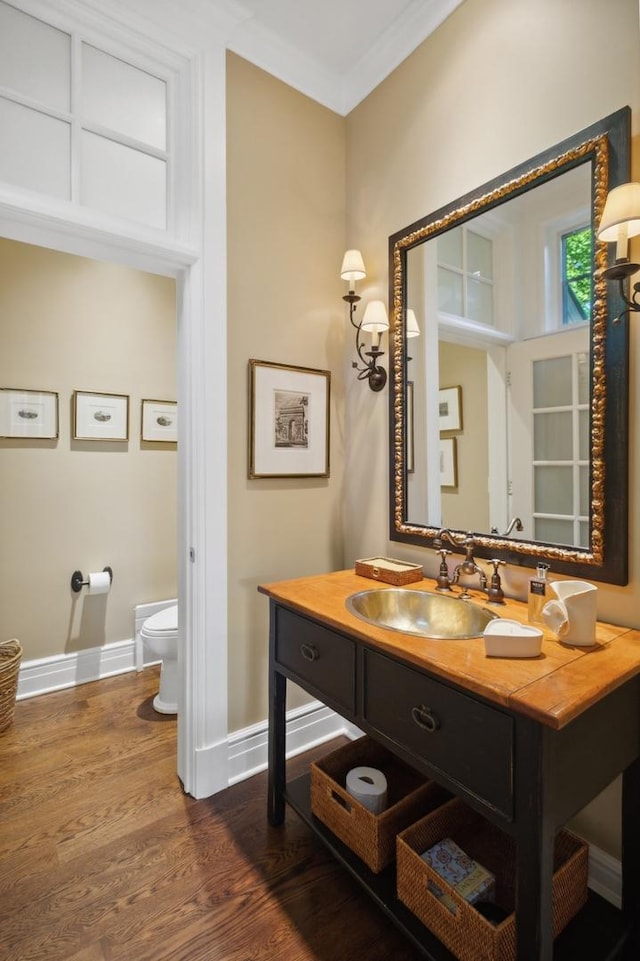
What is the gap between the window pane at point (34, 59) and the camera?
1494mm

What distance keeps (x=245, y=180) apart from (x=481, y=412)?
136cm

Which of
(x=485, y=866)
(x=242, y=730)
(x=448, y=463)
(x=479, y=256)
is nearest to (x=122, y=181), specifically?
(x=479, y=256)

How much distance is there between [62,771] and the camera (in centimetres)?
199

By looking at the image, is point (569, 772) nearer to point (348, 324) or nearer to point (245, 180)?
point (348, 324)

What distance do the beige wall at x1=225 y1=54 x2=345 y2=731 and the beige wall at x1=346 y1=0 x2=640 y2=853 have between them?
0.41 ft

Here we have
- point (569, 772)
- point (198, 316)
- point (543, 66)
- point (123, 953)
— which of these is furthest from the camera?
point (198, 316)

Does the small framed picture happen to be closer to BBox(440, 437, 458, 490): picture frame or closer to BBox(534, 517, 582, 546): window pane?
BBox(440, 437, 458, 490): picture frame

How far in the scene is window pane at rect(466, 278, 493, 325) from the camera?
155cm

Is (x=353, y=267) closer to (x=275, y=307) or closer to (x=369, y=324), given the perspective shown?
(x=369, y=324)

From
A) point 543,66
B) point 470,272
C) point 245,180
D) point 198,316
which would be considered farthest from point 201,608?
point 543,66

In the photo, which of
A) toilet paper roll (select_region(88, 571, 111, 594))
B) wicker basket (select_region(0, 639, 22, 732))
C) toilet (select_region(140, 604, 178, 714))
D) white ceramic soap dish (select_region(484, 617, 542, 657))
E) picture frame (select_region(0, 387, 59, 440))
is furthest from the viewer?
toilet paper roll (select_region(88, 571, 111, 594))

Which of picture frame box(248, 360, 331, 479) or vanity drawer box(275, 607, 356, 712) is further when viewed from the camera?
picture frame box(248, 360, 331, 479)

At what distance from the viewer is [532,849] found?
0.86 meters

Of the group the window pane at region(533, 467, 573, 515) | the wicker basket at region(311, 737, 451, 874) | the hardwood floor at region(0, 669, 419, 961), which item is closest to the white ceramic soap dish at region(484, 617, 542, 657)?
the window pane at region(533, 467, 573, 515)
